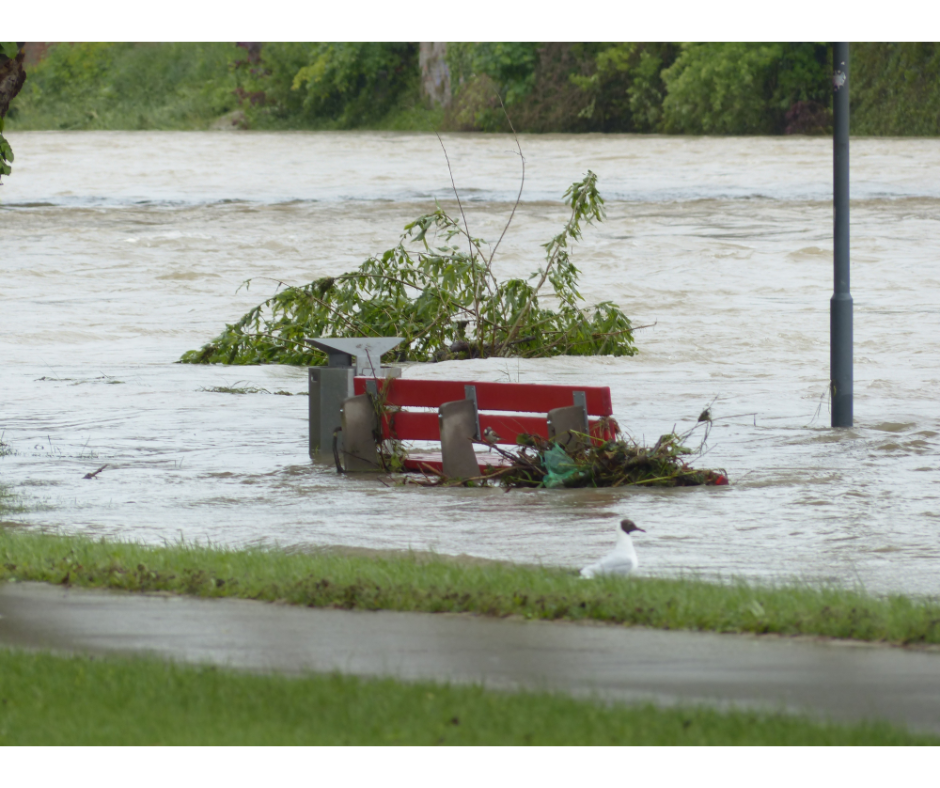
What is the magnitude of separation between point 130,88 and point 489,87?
2436cm

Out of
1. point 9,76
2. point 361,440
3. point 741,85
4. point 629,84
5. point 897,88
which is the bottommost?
point 361,440

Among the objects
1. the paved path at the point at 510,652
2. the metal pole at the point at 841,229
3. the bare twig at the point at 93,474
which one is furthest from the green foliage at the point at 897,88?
the paved path at the point at 510,652

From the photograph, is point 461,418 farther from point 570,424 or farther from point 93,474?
point 93,474

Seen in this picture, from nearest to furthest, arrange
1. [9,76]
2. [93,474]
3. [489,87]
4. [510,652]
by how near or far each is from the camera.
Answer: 1. [510,652]
2. [9,76]
3. [93,474]
4. [489,87]

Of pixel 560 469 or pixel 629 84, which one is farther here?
pixel 629 84

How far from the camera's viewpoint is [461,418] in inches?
471

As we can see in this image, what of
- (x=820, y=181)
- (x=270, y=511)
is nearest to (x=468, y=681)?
(x=270, y=511)

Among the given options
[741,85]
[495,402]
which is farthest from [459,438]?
[741,85]

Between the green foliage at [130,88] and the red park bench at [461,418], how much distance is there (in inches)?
2717

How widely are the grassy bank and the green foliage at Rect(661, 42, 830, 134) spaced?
193 ft

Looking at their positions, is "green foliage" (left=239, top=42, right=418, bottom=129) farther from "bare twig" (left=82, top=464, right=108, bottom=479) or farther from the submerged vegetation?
"bare twig" (left=82, top=464, right=108, bottom=479)

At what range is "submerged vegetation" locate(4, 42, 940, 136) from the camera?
212 feet

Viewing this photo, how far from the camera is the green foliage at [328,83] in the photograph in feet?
263

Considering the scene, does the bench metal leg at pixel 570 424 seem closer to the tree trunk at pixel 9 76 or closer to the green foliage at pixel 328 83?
the tree trunk at pixel 9 76
